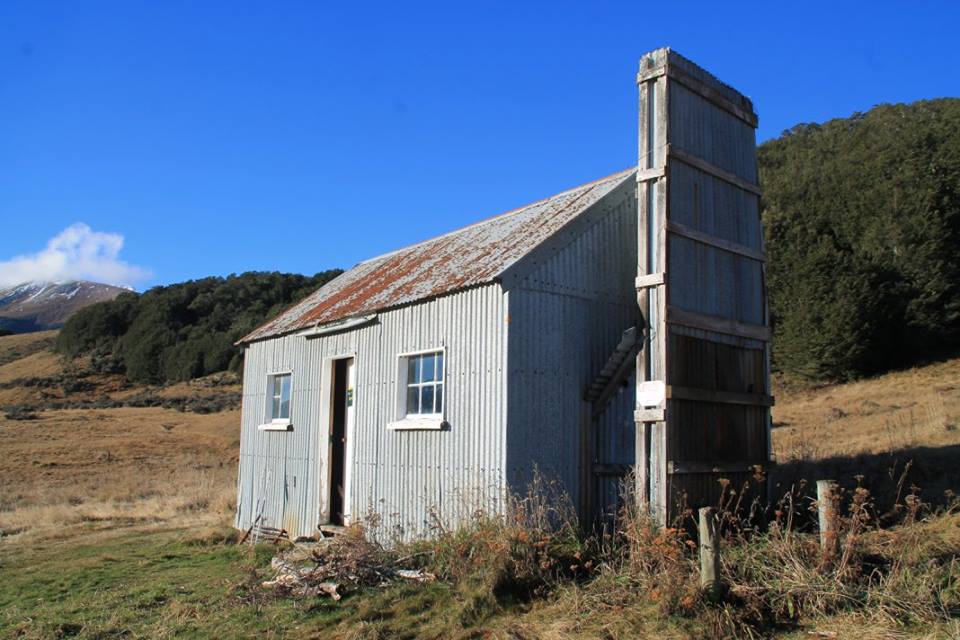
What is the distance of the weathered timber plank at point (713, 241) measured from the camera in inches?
376

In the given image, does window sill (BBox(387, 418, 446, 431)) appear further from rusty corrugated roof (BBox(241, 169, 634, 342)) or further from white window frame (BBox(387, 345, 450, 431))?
rusty corrugated roof (BBox(241, 169, 634, 342))

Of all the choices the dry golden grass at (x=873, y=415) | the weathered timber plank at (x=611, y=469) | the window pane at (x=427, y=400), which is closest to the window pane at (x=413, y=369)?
the window pane at (x=427, y=400)

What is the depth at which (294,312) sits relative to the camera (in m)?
15.9

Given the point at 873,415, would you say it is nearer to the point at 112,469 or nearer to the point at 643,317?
the point at 643,317

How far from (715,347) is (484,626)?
489 centimetres

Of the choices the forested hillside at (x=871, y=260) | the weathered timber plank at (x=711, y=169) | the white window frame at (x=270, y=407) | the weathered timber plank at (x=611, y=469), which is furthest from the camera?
the forested hillside at (x=871, y=260)

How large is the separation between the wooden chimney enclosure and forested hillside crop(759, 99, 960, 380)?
19.3 metres

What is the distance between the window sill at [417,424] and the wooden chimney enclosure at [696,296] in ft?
8.66

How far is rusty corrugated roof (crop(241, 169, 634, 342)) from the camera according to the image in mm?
10408

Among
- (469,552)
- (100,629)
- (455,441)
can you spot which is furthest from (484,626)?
(100,629)

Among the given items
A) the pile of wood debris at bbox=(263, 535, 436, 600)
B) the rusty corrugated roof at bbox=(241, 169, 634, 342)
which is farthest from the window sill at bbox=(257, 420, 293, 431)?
the pile of wood debris at bbox=(263, 535, 436, 600)

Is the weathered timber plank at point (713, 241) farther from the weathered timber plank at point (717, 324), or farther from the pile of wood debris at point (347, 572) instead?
the pile of wood debris at point (347, 572)

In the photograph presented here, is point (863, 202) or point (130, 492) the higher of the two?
point (863, 202)

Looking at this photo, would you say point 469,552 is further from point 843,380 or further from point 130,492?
point 843,380
